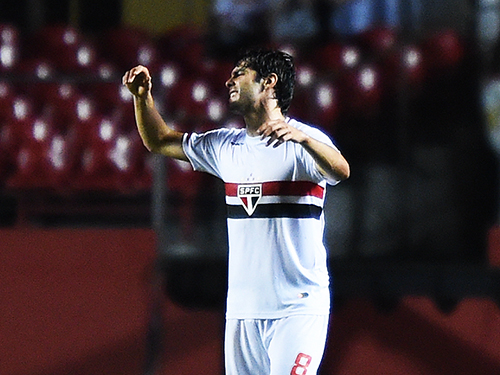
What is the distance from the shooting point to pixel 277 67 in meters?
4.26

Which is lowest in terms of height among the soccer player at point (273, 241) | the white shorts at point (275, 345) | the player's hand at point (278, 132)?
the white shorts at point (275, 345)

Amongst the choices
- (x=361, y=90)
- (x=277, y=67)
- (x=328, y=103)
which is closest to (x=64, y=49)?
(x=328, y=103)

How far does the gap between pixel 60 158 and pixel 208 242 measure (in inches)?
63.0

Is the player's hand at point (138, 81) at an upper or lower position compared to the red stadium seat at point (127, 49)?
lower

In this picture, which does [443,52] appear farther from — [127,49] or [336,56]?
[127,49]

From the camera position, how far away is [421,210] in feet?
23.4

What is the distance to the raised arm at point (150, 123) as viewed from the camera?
4.41 meters

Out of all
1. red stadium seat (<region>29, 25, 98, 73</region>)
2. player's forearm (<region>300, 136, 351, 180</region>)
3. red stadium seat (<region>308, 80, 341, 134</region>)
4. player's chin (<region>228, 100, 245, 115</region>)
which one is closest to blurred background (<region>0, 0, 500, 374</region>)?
red stadium seat (<region>308, 80, 341, 134</region>)

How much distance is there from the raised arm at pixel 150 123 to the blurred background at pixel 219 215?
81.1 inches

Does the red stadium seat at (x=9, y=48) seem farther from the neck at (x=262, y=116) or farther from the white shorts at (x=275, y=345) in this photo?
the white shorts at (x=275, y=345)

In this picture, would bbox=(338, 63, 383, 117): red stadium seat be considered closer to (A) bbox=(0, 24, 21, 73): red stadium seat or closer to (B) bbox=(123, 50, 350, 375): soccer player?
(A) bbox=(0, 24, 21, 73): red stadium seat

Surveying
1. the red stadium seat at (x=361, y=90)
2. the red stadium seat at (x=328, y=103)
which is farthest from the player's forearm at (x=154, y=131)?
the red stadium seat at (x=361, y=90)

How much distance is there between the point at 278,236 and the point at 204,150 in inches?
22.2

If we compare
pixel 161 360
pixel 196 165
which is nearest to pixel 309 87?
pixel 161 360
